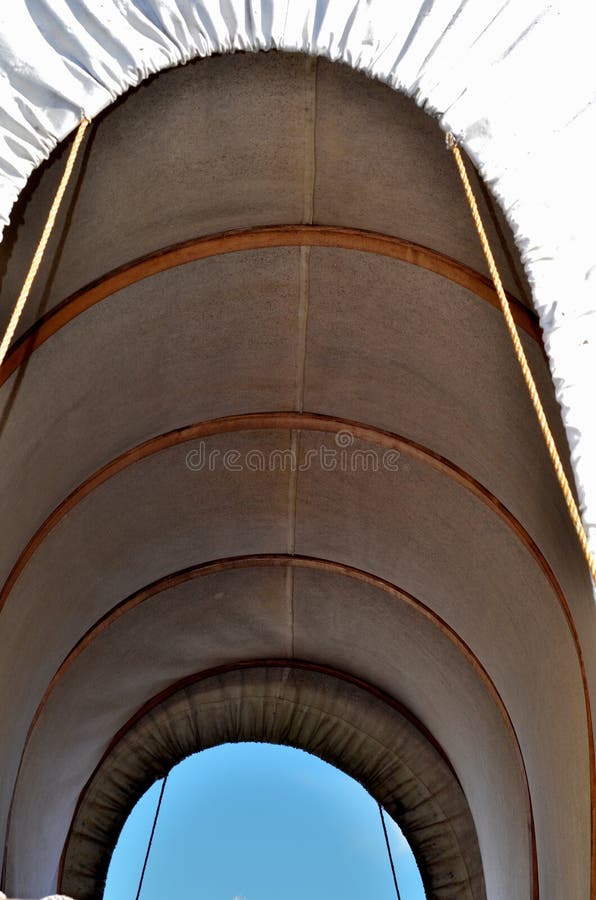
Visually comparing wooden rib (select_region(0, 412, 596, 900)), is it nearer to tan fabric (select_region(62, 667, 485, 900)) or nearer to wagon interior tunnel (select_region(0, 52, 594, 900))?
wagon interior tunnel (select_region(0, 52, 594, 900))

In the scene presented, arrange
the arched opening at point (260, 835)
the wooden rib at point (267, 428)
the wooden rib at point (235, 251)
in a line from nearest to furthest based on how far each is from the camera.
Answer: the wooden rib at point (235, 251) → the wooden rib at point (267, 428) → the arched opening at point (260, 835)

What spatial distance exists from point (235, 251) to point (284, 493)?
287 cm

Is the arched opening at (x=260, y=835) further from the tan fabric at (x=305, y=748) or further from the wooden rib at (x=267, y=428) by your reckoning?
the wooden rib at (x=267, y=428)

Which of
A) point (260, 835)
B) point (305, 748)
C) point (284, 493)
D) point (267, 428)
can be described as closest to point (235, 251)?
point (267, 428)

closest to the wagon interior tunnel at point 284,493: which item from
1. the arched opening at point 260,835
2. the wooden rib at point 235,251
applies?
the wooden rib at point 235,251

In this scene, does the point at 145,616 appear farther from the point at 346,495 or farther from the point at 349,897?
the point at 349,897

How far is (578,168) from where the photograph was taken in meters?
4.70

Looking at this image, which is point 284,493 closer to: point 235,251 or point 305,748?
point 235,251

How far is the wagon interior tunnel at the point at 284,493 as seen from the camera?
19.0ft

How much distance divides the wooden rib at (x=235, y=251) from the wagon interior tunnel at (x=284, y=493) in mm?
16

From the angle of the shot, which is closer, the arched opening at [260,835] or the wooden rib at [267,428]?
the wooden rib at [267,428]

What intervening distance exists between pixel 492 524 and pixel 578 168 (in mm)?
3443

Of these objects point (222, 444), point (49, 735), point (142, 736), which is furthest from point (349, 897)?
point (222, 444)

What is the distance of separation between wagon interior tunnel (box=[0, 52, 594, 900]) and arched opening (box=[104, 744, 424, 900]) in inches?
516
